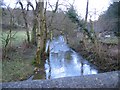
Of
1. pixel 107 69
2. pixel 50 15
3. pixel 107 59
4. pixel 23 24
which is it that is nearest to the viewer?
pixel 107 69

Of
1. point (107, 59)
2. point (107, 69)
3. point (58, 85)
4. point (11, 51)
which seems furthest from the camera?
point (11, 51)

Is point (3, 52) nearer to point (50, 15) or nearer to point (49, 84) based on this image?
point (50, 15)

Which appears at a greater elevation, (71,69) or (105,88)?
(105,88)

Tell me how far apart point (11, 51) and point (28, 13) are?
5177mm

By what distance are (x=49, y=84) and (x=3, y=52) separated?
19.6 ft

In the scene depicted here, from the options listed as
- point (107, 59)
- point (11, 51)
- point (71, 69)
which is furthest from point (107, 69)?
point (11, 51)

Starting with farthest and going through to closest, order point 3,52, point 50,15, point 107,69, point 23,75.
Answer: point 50,15
point 3,52
point 107,69
point 23,75

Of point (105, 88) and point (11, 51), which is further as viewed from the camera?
point (11, 51)

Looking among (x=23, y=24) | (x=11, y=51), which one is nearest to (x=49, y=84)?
(x=11, y=51)

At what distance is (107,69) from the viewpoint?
28.7ft

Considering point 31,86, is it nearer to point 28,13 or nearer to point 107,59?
point 107,59

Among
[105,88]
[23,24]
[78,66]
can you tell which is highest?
[23,24]

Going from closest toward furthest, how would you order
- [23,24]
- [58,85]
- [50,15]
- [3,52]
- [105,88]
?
[105,88]
[58,85]
[3,52]
[50,15]
[23,24]

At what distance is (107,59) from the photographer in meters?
9.46
